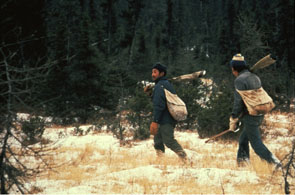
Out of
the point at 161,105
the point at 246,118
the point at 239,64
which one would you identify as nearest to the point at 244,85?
the point at 239,64

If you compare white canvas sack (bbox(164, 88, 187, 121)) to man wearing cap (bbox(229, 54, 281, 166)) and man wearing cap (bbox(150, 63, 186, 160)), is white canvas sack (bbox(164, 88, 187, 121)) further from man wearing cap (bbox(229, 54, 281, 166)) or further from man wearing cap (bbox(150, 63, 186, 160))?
man wearing cap (bbox(229, 54, 281, 166))

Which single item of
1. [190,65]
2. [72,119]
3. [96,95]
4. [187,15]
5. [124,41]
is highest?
[187,15]

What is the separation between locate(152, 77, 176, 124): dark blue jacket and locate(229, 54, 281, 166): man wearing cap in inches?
52.5

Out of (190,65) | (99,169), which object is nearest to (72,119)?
(99,169)

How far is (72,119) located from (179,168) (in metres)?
12.0

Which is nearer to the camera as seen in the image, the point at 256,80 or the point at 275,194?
the point at 275,194

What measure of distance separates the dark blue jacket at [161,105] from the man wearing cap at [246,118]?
1.33 metres

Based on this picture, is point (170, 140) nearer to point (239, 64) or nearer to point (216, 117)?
point (239, 64)

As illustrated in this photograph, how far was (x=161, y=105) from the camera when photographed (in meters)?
6.09

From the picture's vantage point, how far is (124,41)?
34.6 metres

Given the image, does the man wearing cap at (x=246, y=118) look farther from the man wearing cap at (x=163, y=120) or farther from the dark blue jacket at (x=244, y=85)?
the man wearing cap at (x=163, y=120)

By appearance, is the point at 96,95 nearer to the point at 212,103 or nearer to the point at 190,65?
the point at 212,103

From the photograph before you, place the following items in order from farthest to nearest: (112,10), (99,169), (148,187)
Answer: (112,10), (99,169), (148,187)

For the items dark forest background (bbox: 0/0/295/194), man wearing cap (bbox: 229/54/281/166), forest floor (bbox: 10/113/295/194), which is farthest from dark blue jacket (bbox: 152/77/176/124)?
dark forest background (bbox: 0/0/295/194)
